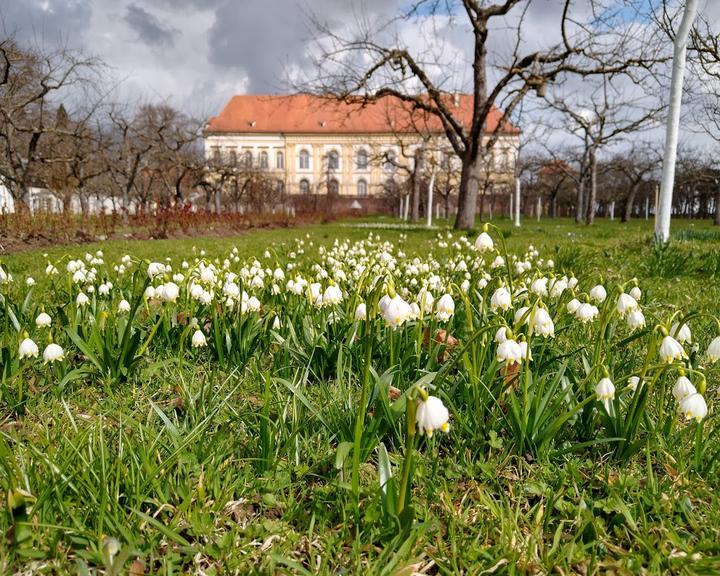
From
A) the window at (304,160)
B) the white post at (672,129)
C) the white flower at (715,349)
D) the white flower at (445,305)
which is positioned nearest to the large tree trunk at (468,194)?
the white post at (672,129)

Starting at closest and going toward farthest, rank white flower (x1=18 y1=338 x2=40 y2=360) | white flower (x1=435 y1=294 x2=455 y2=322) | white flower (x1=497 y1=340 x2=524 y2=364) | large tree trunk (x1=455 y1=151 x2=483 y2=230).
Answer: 1. white flower (x1=497 y1=340 x2=524 y2=364)
2. white flower (x1=18 y1=338 x2=40 y2=360)
3. white flower (x1=435 y1=294 x2=455 y2=322)
4. large tree trunk (x1=455 y1=151 x2=483 y2=230)

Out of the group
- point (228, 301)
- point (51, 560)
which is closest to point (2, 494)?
point (51, 560)

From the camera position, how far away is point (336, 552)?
1238 mm

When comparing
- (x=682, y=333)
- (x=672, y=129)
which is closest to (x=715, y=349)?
(x=682, y=333)

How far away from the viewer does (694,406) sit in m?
1.36

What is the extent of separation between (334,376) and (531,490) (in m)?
1.12

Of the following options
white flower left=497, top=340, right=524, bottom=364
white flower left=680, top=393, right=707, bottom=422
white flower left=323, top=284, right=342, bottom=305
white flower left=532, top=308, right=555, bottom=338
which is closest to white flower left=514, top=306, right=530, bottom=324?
white flower left=532, top=308, right=555, bottom=338

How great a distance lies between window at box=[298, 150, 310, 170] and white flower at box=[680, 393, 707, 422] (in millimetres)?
69621

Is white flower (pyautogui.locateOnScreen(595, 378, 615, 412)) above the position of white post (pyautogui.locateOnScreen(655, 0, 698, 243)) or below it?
below

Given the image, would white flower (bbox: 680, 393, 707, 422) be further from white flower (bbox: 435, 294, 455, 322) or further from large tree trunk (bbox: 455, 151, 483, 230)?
large tree trunk (bbox: 455, 151, 483, 230)

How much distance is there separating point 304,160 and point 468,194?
5613 cm

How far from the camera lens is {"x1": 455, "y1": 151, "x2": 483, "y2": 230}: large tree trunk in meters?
15.3

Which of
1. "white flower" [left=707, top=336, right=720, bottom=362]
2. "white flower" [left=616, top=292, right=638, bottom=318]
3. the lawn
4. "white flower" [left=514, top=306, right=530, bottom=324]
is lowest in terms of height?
the lawn

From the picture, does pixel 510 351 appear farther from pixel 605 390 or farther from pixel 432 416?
pixel 432 416
